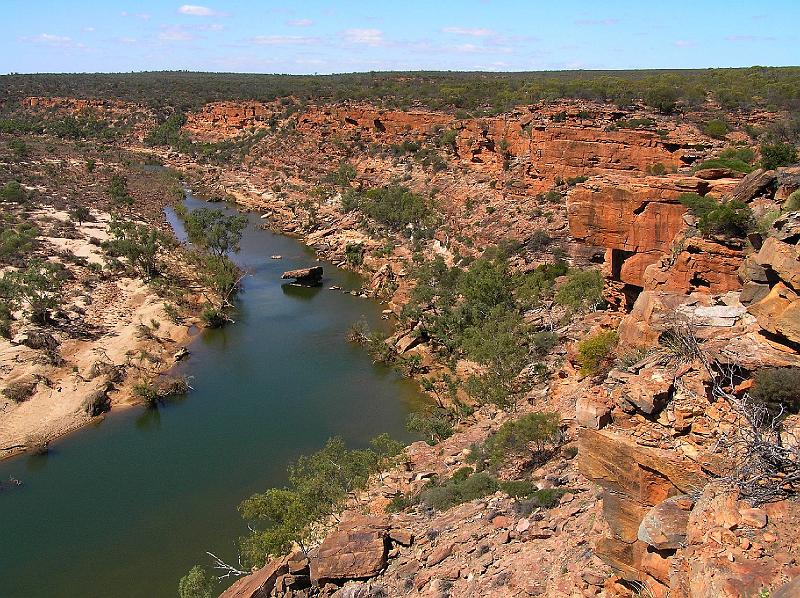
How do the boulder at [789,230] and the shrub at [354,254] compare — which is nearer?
the boulder at [789,230]

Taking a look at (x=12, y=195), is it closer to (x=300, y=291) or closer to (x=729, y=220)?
(x=300, y=291)

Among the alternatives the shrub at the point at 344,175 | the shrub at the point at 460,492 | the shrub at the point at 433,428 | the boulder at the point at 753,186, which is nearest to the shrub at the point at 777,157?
the boulder at the point at 753,186

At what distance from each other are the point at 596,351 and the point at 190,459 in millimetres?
16575

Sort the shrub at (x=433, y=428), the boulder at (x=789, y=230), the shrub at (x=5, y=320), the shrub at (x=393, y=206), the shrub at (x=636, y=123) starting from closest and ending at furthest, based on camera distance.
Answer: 1. the boulder at (x=789, y=230)
2. the shrub at (x=433, y=428)
3. the shrub at (x=5, y=320)
4. the shrub at (x=636, y=123)
5. the shrub at (x=393, y=206)

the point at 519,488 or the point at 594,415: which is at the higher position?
the point at 594,415

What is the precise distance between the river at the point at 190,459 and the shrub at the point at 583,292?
8255 mm

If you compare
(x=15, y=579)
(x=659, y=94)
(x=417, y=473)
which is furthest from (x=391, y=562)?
(x=659, y=94)

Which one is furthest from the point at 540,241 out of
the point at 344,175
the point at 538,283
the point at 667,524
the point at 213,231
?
the point at 344,175

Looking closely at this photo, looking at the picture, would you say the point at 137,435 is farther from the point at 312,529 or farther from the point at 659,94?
the point at 659,94

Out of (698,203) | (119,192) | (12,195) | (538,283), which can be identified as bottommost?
(538,283)

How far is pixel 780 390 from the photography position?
8.58 m

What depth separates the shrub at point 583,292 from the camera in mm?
28156

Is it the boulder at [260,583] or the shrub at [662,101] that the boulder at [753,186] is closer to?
the boulder at [260,583]

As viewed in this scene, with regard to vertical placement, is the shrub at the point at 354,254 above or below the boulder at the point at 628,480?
below
